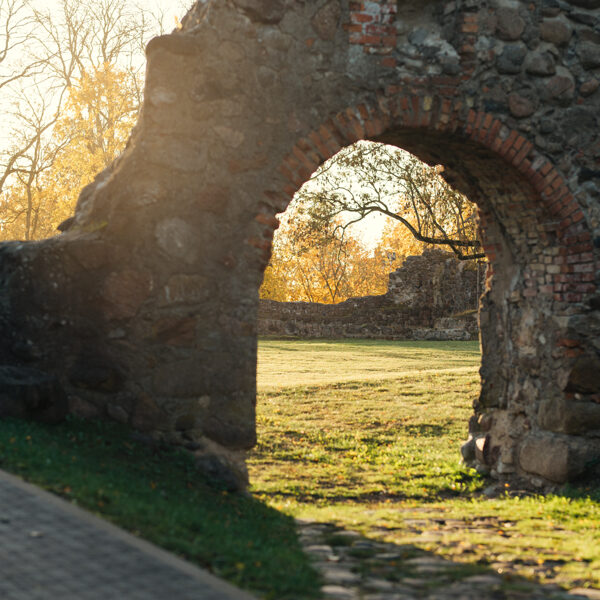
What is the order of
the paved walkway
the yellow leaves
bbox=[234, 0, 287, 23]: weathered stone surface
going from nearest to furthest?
the paved walkway → bbox=[234, 0, 287, 23]: weathered stone surface → the yellow leaves

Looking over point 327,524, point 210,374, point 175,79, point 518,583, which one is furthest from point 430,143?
point 518,583

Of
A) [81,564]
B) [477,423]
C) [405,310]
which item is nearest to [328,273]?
[405,310]

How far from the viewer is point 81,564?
3219 millimetres

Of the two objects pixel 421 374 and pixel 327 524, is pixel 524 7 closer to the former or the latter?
pixel 327 524

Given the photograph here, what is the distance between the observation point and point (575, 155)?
21.7 feet

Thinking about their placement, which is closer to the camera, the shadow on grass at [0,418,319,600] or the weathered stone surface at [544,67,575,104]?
the shadow on grass at [0,418,319,600]

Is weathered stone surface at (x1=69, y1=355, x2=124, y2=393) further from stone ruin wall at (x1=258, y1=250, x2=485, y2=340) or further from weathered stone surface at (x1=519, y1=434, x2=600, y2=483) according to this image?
stone ruin wall at (x1=258, y1=250, x2=485, y2=340)

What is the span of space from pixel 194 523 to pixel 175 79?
3.39 metres

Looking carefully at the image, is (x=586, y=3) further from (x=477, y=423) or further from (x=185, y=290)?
(x=185, y=290)

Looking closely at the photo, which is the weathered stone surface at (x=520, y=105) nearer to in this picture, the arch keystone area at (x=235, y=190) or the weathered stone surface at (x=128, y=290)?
the arch keystone area at (x=235, y=190)

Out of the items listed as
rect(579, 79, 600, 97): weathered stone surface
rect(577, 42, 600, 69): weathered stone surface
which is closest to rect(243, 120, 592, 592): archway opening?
rect(579, 79, 600, 97): weathered stone surface

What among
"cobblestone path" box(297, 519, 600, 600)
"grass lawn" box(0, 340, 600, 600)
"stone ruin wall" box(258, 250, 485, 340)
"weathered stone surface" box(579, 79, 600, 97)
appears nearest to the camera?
"cobblestone path" box(297, 519, 600, 600)

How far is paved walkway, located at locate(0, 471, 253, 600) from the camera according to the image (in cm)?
303

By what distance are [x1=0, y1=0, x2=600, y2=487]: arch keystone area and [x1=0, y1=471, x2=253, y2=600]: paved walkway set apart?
6.58 feet
